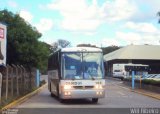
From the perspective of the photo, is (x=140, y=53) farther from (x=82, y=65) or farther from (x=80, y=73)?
(x=80, y=73)

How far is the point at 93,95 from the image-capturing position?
82.8ft

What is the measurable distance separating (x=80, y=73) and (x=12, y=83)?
13.6ft

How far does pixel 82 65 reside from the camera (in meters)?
25.8

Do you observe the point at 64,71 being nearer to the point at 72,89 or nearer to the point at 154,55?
the point at 72,89

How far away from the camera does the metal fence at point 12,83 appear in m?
25.1

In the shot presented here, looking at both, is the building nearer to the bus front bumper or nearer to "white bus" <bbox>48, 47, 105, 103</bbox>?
"white bus" <bbox>48, 47, 105, 103</bbox>

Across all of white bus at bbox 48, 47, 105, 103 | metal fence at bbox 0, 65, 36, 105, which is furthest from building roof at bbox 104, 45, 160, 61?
white bus at bbox 48, 47, 105, 103

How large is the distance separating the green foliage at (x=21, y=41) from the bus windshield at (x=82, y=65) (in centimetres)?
1260

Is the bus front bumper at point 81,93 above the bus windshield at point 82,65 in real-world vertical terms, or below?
below

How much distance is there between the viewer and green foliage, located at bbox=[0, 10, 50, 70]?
38375 mm

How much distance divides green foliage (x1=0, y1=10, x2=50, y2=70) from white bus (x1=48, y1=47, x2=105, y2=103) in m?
12.0

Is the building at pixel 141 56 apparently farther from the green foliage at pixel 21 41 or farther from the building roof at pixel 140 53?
the green foliage at pixel 21 41

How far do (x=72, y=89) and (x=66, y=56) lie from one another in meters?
2.00

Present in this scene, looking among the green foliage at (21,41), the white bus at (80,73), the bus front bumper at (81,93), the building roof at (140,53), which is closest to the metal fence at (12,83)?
the green foliage at (21,41)
